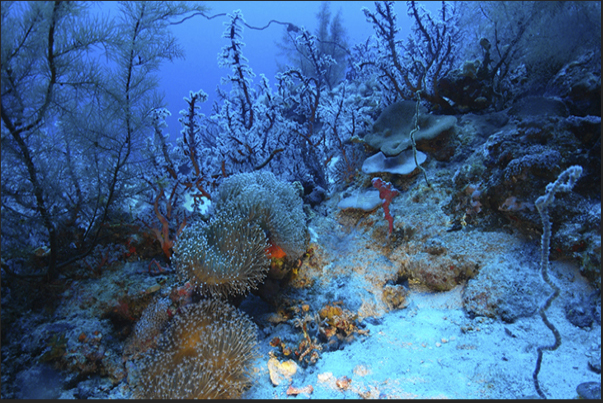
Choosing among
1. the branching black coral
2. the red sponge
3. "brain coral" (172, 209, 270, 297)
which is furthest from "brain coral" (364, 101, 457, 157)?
the branching black coral

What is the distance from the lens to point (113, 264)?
10.4 ft

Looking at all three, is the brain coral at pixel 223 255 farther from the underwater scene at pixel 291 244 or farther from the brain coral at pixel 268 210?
the brain coral at pixel 268 210

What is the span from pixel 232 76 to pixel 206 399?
434cm

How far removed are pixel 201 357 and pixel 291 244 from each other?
133 centimetres

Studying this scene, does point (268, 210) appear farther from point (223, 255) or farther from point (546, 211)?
point (546, 211)

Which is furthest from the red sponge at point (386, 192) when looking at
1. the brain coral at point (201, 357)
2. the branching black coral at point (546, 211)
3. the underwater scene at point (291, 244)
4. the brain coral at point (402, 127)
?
the brain coral at point (201, 357)

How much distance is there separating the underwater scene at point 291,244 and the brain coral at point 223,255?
0.02 meters

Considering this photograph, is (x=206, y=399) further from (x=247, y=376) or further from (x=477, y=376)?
(x=477, y=376)

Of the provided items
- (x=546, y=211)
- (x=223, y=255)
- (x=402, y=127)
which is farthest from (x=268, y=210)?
(x=402, y=127)

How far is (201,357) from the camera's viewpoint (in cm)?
211

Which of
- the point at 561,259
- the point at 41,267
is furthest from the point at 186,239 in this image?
the point at 561,259

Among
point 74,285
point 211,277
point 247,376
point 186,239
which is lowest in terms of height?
point 247,376

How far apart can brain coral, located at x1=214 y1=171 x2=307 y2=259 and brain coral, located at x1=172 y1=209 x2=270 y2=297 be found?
0.46 ft

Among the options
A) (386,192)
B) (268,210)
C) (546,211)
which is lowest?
(546,211)
